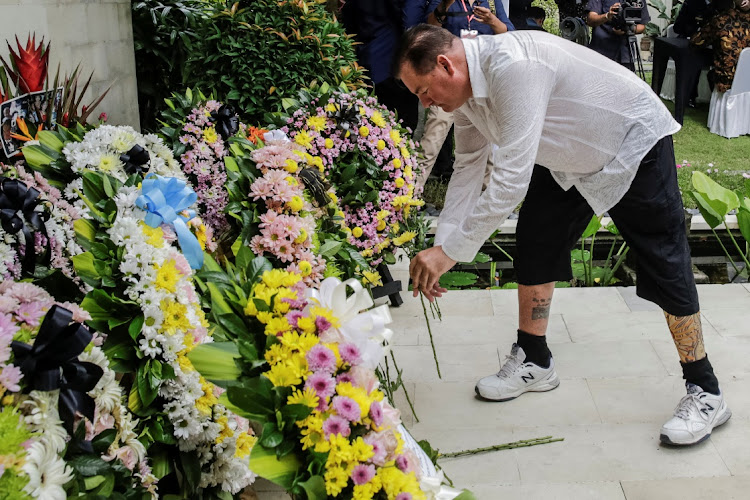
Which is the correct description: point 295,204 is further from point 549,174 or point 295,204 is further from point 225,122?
point 549,174

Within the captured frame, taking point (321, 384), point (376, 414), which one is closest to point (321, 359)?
point (321, 384)

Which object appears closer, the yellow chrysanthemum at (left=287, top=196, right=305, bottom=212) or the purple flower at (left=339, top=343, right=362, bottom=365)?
the purple flower at (left=339, top=343, right=362, bottom=365)

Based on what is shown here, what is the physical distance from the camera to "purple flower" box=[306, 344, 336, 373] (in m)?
1.49

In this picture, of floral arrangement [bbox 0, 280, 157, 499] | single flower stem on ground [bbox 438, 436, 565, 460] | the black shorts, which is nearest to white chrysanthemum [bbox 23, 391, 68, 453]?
floral arrangement [bbox 0, 280, 157, 499]

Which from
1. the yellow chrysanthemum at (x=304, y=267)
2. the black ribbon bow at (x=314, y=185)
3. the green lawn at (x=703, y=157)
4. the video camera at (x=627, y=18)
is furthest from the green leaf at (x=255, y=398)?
the video camera at (x=627, y=18)

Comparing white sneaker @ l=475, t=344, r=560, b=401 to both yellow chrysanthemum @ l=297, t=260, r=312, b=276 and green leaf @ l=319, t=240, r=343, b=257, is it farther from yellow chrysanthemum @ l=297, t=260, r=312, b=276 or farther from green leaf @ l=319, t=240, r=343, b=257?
yellow chrysanthemum @ l=297, t=260, r=312, b=276

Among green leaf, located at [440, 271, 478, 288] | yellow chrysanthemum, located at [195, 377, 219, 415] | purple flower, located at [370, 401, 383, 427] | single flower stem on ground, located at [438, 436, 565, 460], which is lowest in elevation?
green leaf, located at [440, 271, 478, 288]

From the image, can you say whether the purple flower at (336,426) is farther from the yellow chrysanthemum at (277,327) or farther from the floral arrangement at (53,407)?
the floral arrangement at (53,407)

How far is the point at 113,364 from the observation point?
1.70 m

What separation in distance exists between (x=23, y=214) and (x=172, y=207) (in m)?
0.35

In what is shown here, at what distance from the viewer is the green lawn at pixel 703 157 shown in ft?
20.6

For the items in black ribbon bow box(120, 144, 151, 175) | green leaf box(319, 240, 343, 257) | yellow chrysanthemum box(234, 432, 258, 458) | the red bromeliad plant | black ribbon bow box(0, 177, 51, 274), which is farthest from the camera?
green leaf box(319, 240, 343, 257)

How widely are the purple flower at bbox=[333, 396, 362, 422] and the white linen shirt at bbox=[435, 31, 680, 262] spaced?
1.03 m

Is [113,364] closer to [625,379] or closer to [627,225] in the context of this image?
[627,225]
